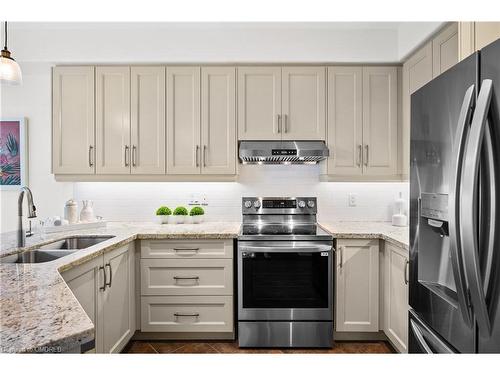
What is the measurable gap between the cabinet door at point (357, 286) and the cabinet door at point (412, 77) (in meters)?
0.79

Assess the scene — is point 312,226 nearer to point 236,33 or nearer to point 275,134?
point 275,134

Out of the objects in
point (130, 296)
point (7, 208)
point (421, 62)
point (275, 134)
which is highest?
point (421, 62)

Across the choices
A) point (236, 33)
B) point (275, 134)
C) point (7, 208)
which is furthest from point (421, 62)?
point (7, 208)

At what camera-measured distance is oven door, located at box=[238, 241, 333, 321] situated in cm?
241

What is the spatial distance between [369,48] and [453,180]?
2.21 m

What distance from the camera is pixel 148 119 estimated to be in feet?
9.27

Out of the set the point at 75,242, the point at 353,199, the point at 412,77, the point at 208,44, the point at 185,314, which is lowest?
the point at 185,314

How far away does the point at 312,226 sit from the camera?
295 cm

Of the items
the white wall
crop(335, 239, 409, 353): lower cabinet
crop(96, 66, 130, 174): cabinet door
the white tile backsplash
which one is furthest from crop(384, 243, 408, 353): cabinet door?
the white wall

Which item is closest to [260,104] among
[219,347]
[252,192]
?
[252,192]

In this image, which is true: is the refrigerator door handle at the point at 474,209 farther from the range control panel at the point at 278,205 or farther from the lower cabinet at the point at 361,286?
the range control panel at the point at 278,205

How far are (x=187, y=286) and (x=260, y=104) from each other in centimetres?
159

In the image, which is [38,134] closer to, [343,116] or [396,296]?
[343,116]

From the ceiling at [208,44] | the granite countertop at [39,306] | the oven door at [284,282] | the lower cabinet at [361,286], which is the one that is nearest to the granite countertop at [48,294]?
the granite countertop at [39,306]
